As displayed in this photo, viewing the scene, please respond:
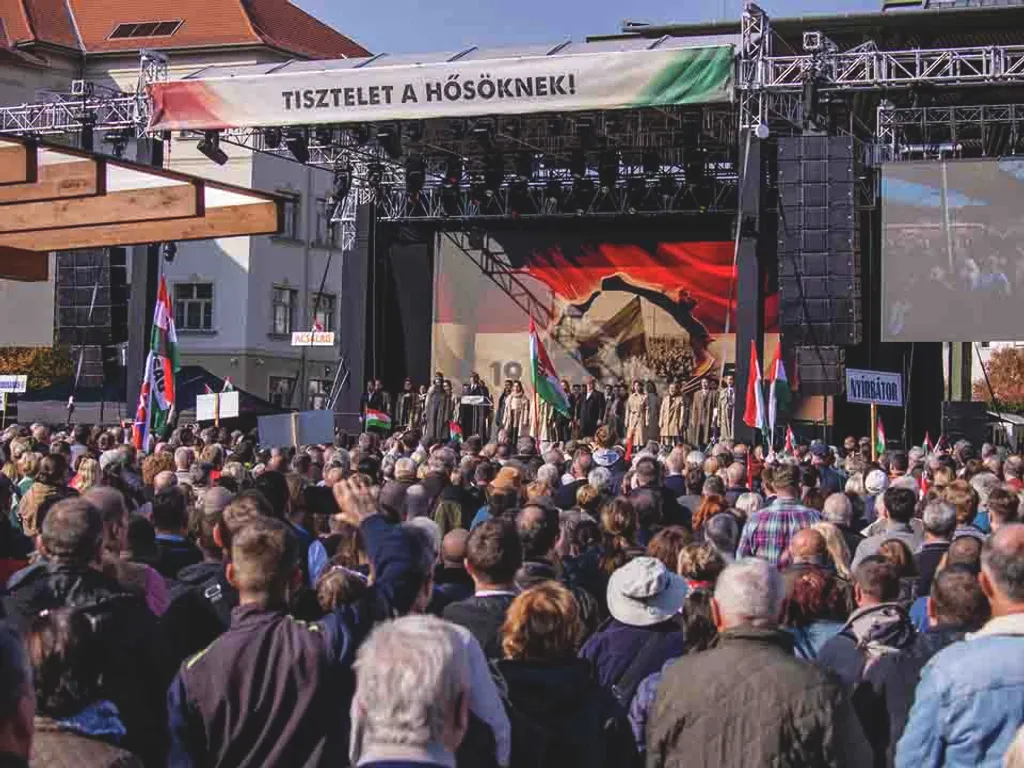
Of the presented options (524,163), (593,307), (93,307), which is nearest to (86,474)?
(93,307)

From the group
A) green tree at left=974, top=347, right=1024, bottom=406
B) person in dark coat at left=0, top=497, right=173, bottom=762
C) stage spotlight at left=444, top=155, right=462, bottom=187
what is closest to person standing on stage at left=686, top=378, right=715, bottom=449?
stage spotlight at left=444, top=155, right=462, bottom=187

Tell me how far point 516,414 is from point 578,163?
14.9ft

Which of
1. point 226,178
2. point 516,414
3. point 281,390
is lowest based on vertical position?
point 281,390

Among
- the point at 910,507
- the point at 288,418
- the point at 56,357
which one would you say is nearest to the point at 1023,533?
the point at 910,507

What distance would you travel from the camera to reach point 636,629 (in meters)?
5.04

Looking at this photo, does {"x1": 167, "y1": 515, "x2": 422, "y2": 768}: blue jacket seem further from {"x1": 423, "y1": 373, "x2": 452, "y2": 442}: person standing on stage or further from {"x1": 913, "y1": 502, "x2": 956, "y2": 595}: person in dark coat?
{"x1": 423, "y1": 373, "x2": 452, "y2": 442}: person standing on stage

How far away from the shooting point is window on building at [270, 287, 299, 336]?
43.8 metres

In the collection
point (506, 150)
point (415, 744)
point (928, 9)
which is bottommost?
point (415, 744)

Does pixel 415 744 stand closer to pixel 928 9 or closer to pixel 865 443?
pixel 865 443

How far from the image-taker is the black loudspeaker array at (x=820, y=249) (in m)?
20.8

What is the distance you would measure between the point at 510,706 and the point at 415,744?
1202 mm

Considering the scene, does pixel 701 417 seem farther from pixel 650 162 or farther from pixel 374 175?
pixel 374 175

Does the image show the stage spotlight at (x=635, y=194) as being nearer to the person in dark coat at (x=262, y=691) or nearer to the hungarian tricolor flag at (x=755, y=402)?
the hungarian tricolor flag at (x=755, y=402)

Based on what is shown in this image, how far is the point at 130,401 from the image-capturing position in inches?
995
